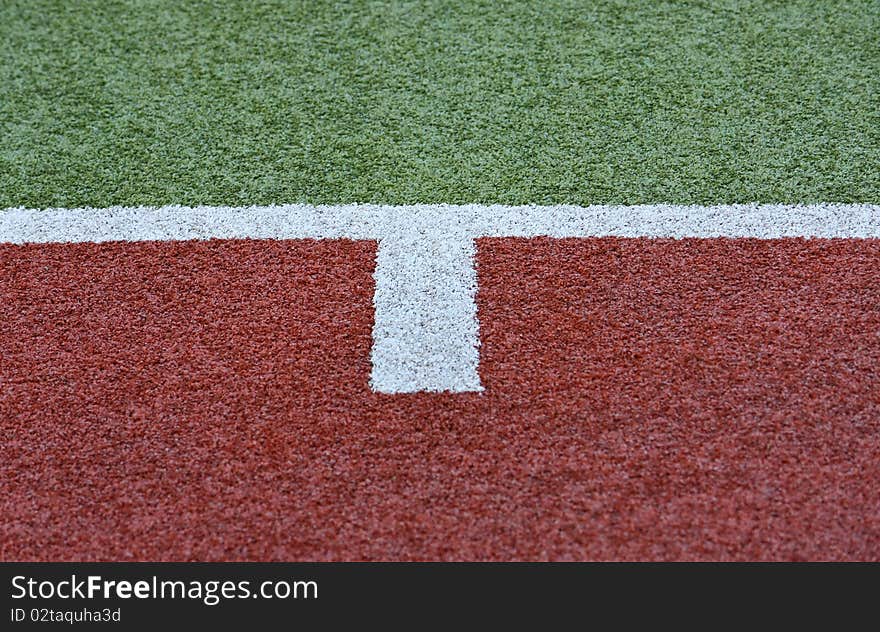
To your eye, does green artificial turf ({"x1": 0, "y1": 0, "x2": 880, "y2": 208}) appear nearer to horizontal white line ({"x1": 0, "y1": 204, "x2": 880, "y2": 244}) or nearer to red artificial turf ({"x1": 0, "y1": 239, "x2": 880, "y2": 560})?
horizontal white line ({"x1": 0, "y1": 204, "x2": 880, "y2": 244})

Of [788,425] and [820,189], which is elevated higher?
[820,189]

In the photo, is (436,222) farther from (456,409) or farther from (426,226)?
(456,409)

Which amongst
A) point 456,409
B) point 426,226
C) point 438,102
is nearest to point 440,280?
point 426,226

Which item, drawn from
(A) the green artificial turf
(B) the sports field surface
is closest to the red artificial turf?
(B) the sports field surface

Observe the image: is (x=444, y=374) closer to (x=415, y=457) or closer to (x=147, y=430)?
(x=415, y=457)

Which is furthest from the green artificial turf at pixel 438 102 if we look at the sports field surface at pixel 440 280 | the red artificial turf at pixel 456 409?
the red artificial turf at pixel 456 409

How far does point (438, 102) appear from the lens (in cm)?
229

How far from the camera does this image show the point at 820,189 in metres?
2.02

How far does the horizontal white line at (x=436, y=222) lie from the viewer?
76.2 inches

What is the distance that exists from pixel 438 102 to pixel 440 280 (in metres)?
0.65

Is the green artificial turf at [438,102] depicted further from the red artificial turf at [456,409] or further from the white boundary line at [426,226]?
the red artificial turf at [456,409]

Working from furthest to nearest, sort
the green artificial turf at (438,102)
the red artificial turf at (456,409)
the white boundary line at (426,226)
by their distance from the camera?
1. the green artificial turf at (438,102)
2. the white boundary line at (426,226)
3. the red artificial turf at (456,409)
